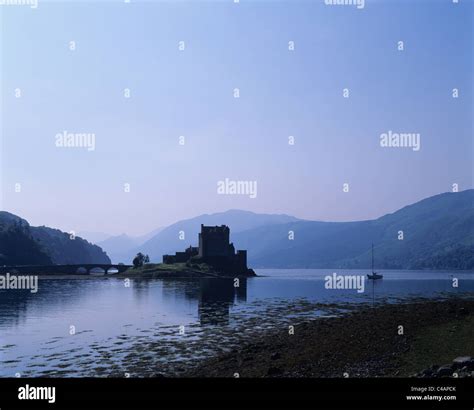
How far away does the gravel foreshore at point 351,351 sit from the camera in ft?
84.9

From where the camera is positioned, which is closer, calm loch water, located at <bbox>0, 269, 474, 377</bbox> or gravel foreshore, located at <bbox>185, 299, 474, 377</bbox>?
gravel foreshore, located at <bbox>185, 299, 474, 377</bbox>

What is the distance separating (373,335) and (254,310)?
106 ft

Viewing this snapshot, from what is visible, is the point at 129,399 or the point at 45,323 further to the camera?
the point at 45,323

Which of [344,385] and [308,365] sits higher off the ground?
[344,385]

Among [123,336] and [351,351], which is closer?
[351,351]

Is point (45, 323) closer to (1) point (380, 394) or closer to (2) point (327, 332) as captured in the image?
(2) point (327, 332)

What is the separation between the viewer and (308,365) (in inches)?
1088

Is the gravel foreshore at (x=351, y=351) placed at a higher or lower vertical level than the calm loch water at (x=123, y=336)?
higher

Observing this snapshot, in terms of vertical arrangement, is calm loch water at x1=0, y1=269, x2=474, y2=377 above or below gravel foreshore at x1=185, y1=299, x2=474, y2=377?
below

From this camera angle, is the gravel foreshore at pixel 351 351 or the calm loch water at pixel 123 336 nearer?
the gravel foreshore at pixel 351 351

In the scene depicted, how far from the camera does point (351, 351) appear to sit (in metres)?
31.3

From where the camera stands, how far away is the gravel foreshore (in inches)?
1019

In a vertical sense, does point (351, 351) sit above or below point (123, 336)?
above

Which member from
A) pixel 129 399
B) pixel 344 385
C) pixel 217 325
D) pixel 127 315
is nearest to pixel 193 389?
pixel 129 399
